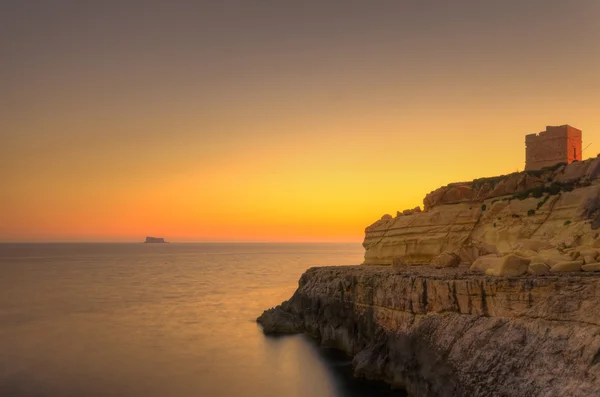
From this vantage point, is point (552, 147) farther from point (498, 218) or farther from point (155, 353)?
point (155, 353)

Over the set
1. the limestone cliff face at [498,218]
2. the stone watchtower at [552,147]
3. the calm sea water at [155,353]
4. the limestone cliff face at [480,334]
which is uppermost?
the stone watchtower at [552,147]

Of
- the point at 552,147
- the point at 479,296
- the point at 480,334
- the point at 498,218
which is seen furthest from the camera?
the point at 552,147

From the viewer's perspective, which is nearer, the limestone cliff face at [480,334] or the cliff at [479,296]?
the limestone cliff face at [480,334]

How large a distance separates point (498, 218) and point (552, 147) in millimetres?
12015

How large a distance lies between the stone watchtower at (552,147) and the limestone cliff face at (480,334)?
24.1 metres

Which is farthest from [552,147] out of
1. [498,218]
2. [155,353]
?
[155,353]

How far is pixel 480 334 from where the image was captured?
2203cm

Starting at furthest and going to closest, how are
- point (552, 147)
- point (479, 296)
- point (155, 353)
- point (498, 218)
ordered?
1. point (552, 147)
2. point (498, 218)
3. point (155, 353)
4. point (479, 296)

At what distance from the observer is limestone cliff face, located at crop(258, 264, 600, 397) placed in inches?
704

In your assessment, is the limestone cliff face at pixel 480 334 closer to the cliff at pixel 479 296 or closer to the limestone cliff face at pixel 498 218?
the cliff at pixel 479 296

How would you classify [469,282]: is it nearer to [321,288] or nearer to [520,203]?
[520,203]

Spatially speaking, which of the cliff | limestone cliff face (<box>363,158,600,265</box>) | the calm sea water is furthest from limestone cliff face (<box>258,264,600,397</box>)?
limestone cliff face (<box>363,158,600,265</box>)

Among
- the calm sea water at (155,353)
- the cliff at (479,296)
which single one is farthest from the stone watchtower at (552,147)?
the calm sea water at (155,353)

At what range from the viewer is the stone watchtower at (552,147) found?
44844mm
